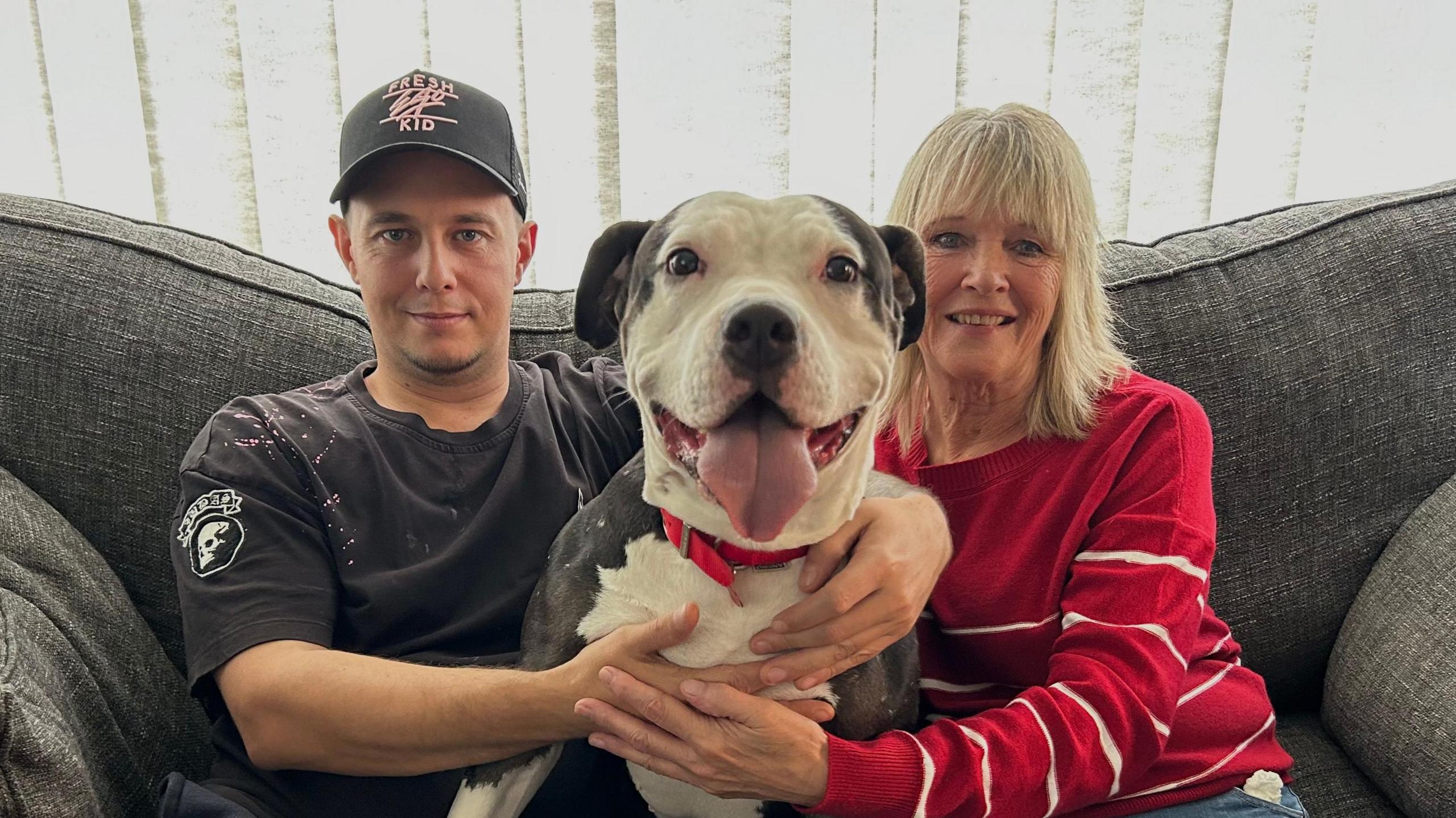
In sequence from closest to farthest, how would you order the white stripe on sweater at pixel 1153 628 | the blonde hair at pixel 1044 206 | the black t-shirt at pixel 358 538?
the white stripe on sweater at pixel 1153 628 < the black t-shirt at pixel 358 538 < the blonde hair at pixel 1044 206

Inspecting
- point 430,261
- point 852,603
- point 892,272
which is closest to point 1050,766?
point 852,603

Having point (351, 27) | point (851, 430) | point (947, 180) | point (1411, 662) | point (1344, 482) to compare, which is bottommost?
point (1411, 662)

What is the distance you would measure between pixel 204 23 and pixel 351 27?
383 mm

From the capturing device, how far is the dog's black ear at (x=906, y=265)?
150 centimetres

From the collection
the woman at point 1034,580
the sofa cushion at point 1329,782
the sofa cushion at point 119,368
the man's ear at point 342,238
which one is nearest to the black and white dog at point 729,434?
the woman at point 1034,580

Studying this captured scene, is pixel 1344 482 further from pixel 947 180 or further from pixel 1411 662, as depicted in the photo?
pixel 947 180

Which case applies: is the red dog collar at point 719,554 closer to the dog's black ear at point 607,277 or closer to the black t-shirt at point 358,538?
the dog's black ear at point 607,277

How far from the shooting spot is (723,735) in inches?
53.3

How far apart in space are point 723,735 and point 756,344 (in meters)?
0.55

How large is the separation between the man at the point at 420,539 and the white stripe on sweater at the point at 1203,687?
1.43 feet

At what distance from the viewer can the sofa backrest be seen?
191 centimetres

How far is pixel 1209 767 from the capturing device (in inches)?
61.5

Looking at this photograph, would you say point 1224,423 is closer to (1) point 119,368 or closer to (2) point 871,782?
(2) point 871,782

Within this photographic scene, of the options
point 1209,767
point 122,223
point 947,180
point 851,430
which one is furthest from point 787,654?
point 122,223
